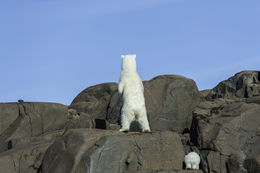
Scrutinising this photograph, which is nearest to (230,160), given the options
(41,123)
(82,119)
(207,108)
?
(207,108)

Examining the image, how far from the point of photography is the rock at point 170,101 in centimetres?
2070

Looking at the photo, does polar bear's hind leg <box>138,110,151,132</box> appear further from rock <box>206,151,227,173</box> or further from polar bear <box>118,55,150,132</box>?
rock <box>206,151,227,173</box>

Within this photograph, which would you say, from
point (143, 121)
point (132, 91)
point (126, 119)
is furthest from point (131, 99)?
point (143, 121)

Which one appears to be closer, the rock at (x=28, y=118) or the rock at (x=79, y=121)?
the rock at (x=28, y=118)

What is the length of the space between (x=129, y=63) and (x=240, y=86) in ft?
35.8

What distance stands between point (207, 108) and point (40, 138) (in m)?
6.88

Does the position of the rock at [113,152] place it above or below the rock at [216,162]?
above

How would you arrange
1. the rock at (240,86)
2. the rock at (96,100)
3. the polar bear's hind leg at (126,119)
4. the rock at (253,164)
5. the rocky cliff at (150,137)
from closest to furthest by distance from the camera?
the rocky cliff at (150,137), the polar bear's hind leg at (126,119), the rock at (253,164), the rock at (240,86), the rock at (96,100)

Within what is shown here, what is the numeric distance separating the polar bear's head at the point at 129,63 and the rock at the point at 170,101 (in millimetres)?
5950

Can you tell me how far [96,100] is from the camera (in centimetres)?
2497

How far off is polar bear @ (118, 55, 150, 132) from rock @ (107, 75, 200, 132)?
6.06 m

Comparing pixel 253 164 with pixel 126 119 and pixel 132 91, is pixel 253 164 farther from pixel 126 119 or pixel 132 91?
pixel 132 91

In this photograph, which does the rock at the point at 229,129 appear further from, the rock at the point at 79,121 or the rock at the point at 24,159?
the rock at the point at 79,121

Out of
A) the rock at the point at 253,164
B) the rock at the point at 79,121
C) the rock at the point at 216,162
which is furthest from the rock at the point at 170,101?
the rock at the point at 253,164
